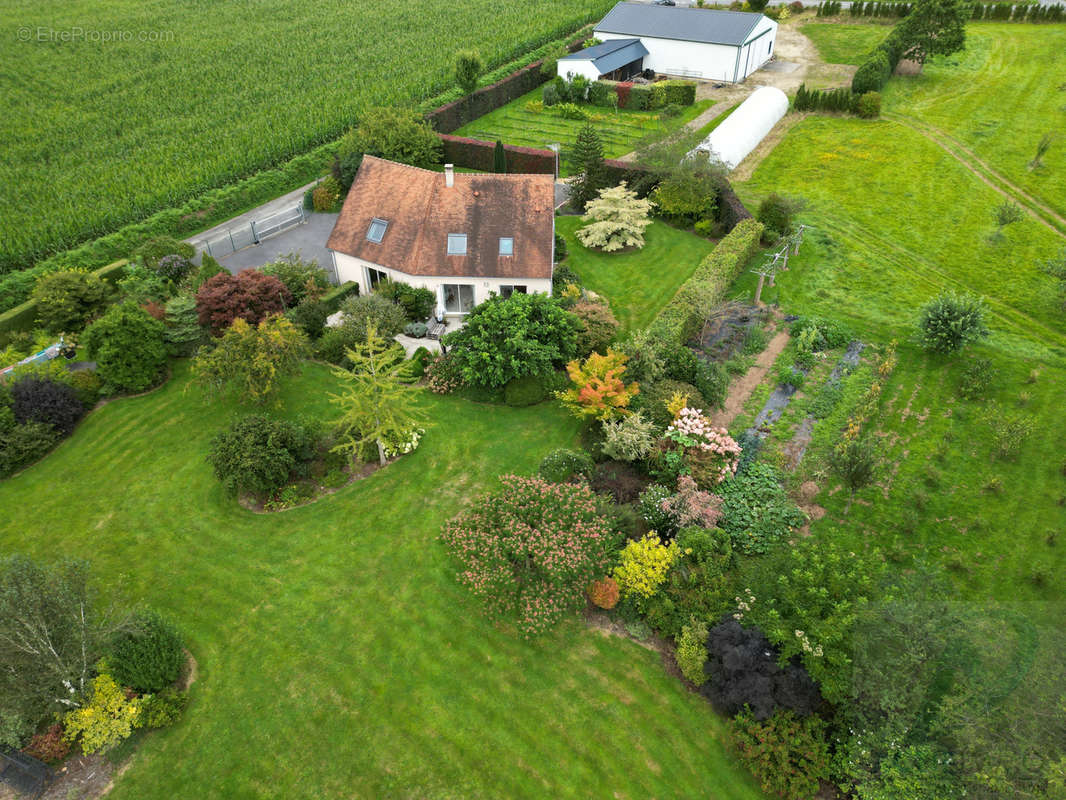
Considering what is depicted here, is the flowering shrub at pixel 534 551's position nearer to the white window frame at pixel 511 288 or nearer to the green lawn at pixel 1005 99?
the white window frame at pixel 511 288

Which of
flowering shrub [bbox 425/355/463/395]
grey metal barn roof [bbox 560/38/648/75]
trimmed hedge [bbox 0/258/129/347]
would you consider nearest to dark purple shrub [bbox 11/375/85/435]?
trimmed hedge [bbox 0/258/129/347]

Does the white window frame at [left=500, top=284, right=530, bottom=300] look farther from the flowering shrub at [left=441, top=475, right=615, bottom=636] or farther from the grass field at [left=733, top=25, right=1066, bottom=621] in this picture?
the flowering shrub at [left=441, top=475, right=615, bottom=636]

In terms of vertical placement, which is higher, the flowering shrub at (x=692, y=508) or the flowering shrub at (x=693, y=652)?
the flowering shrub at (x=692, y=508)

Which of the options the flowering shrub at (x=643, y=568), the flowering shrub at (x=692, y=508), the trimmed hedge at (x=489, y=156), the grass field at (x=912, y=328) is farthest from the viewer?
the trimmed hedge at (x=489, y=156)

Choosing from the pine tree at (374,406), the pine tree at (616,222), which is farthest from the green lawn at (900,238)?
the pine tree at (374,406)

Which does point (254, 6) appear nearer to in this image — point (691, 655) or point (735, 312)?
point (735, 312)
